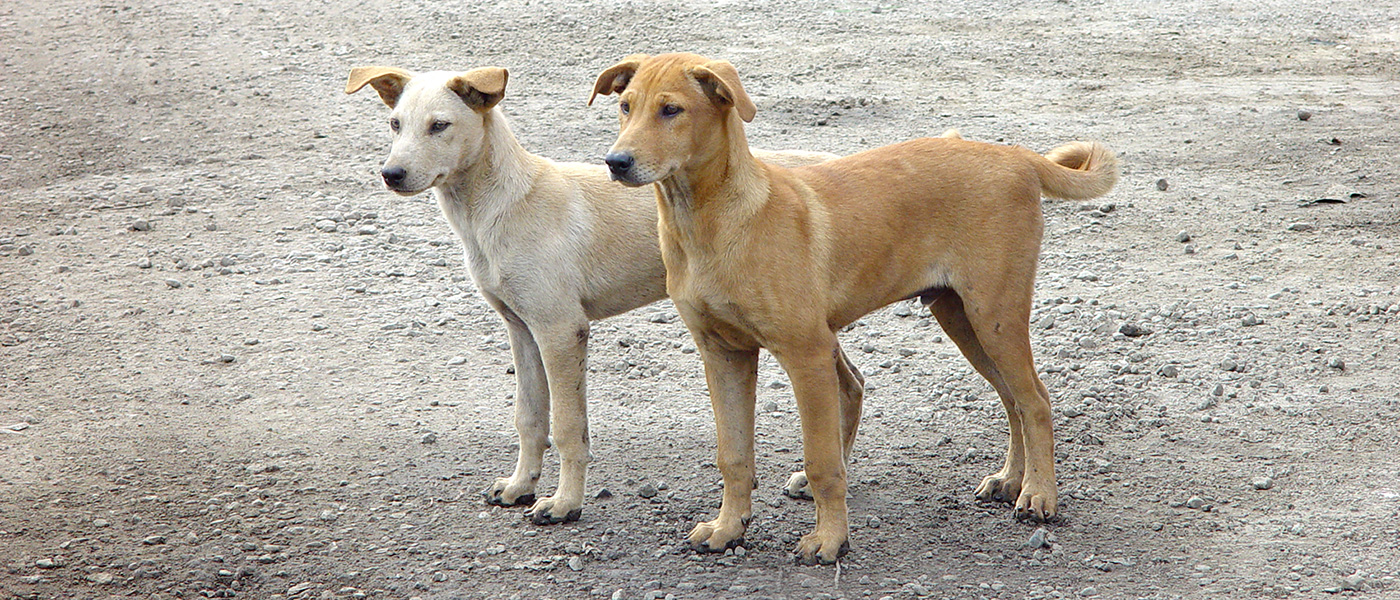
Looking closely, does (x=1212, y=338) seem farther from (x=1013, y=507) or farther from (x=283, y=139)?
(x=283, y=139)

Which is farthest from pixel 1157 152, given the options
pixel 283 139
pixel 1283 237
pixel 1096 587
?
pixel 283 139

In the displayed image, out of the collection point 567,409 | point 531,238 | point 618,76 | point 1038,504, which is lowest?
point 1038,504

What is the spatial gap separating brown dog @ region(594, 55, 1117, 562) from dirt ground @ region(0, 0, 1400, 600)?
37 cm

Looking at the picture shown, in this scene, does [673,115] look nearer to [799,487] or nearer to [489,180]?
[489,180]

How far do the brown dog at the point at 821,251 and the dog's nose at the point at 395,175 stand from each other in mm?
852

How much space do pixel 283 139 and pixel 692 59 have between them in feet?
23.4

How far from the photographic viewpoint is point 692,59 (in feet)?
13.8

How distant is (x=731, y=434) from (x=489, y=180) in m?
1.38

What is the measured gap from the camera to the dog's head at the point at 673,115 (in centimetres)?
404

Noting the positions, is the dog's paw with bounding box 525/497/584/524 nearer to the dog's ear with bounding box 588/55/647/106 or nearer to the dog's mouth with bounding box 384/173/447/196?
the dog's mouth with bounding box 384/173/447/196

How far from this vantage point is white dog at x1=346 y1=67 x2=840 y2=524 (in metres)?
4.79

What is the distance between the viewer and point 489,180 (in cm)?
493

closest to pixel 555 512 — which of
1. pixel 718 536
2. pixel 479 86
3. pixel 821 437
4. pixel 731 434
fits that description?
pixel 718 536

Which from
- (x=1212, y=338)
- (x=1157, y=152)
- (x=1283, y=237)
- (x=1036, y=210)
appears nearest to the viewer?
(x=1036, y=210)
